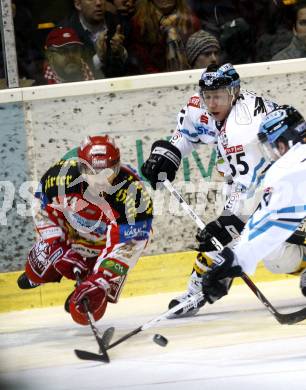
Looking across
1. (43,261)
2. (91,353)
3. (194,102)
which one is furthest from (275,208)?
(43,261)

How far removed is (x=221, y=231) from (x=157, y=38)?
4.87 feet

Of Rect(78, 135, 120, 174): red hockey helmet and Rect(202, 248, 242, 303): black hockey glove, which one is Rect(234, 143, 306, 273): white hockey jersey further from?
Rect(78, 135, 120, 174): red hockey helmet

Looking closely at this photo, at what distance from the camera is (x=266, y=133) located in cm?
518

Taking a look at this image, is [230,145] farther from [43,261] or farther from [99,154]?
[43,261]

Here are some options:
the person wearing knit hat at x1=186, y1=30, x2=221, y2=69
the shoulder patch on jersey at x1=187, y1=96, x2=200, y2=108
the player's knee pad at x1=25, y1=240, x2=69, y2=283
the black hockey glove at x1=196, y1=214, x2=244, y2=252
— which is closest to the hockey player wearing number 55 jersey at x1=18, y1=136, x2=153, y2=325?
the player's knee pad at x1=25, y1=240, x2=69, y2=283

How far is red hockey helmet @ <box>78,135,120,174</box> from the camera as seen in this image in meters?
5.79

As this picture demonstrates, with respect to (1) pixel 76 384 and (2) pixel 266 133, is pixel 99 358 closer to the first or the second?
(1) pixel 76 384

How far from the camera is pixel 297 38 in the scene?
23.8ft

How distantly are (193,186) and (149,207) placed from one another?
3.51 ft

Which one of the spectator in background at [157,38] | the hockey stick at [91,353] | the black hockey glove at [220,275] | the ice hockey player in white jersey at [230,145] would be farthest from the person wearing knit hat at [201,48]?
the black hockey glove at [220,275]

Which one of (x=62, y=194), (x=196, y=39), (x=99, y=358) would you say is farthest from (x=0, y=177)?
(x=99, y=358)

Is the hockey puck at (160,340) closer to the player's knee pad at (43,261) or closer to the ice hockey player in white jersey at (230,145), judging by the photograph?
the ice hockey player in white jersey at (230,145)

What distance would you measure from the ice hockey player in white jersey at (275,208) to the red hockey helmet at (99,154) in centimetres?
92

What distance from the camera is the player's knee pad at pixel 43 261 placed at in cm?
636
